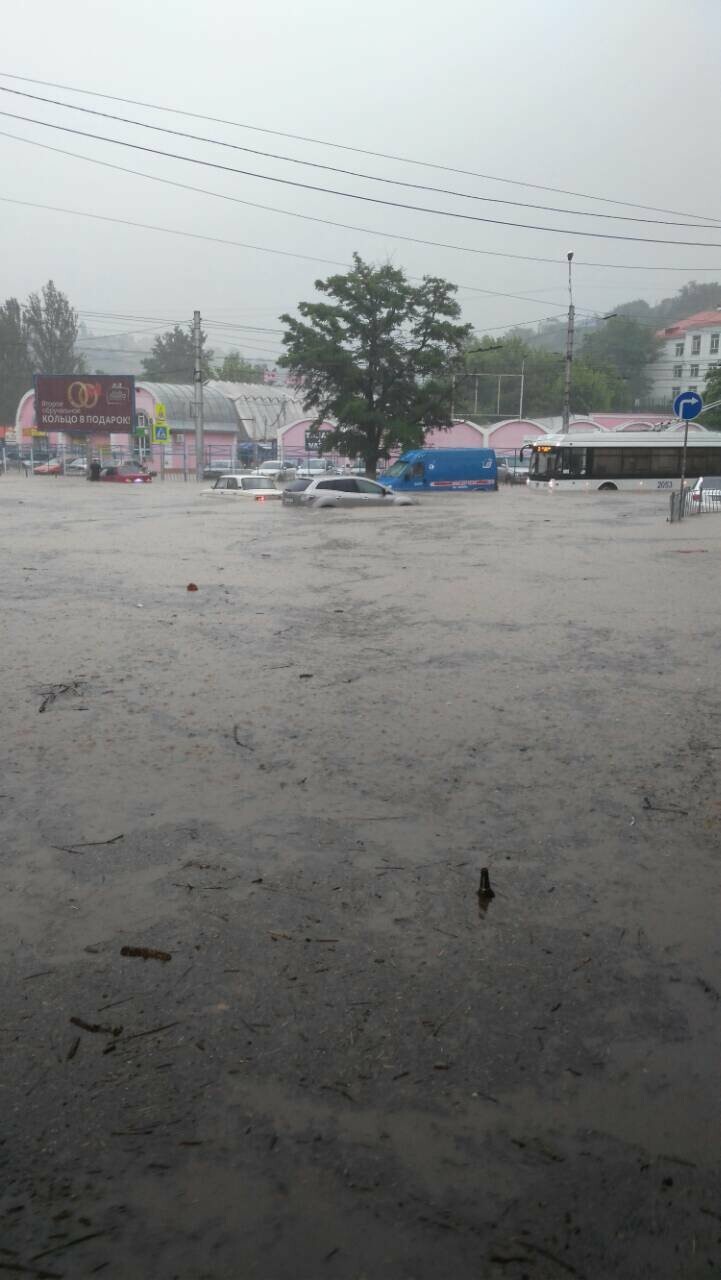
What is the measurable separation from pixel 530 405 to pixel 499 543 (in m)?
79.5

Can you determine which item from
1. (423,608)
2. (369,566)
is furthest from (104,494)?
(423,608)

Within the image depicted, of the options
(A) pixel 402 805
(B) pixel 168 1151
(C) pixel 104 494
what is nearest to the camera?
(B) pixel 168 1151

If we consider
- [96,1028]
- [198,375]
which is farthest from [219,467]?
[96,1028]

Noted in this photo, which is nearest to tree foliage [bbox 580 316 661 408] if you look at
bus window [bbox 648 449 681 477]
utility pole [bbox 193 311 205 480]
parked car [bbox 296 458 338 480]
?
parked car [bbox 296 458 338 480]

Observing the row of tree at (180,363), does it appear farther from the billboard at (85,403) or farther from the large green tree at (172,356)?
the billboard at (85,403)

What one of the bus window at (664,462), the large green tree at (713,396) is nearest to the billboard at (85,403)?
the bus window at (664,462)

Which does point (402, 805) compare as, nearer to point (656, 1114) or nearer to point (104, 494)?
point (656, 1114)

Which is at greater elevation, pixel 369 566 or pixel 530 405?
pixel 530 405

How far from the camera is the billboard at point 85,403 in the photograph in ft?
162

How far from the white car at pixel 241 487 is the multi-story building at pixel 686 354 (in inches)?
2751

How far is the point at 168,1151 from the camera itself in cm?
246

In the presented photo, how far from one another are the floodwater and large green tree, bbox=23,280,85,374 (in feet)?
293

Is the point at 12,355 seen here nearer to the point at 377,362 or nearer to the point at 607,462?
the point at 377,362

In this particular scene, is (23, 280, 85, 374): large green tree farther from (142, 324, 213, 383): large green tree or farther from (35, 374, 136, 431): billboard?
(35, 374, 136, 431): billboard
